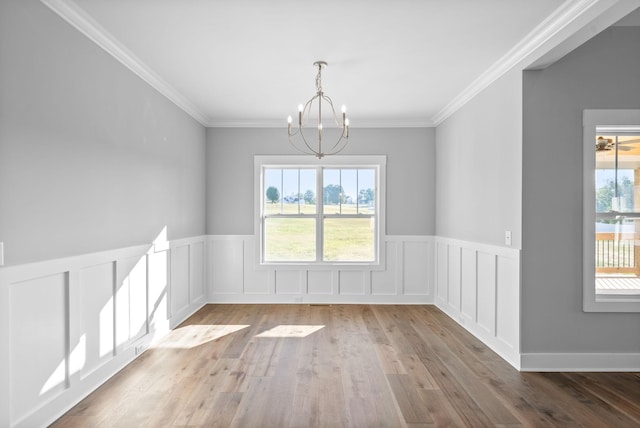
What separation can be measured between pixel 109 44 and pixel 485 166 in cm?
355

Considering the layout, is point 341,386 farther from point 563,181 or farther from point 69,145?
point 69,145

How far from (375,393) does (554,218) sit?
203 cm

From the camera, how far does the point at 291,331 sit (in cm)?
450

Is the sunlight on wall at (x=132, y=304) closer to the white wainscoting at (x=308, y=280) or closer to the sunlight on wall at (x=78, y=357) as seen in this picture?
the sunlight on wall at (x=78, y=357)

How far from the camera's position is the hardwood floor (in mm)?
2576

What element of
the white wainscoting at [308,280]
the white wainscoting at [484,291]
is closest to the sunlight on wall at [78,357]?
the white wainscoting at [308,280]

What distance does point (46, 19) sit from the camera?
8.21 feet

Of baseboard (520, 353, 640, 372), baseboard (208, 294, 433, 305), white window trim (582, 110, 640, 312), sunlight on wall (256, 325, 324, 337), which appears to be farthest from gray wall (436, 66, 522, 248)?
sunlight on wall (256, 325, 324, 337)

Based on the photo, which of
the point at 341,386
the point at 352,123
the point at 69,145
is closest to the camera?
the point at 69,145

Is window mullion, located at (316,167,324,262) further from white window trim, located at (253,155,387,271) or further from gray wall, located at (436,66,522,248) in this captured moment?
gray wall, located at (436,66,522,248)

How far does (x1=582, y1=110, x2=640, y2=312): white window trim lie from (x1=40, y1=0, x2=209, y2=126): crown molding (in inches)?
150

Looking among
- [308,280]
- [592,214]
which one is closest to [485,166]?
[592,214]

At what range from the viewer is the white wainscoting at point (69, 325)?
2.23 meters

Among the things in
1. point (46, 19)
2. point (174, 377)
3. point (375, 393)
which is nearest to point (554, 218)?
point (375, 393)
